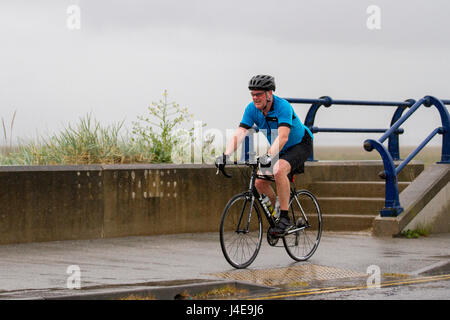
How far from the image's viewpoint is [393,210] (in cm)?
1287

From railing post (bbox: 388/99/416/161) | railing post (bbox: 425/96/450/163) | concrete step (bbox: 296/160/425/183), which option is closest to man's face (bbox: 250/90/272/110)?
concrete step (bbox: 296/160/425/183)

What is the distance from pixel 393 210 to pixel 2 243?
539 cm

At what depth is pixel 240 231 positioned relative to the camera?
941 centimetres

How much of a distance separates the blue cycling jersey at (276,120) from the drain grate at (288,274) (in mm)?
1333

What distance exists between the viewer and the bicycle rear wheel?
10.3 meters

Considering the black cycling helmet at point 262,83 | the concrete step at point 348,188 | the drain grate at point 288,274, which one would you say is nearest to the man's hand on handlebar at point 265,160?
the black cycling helmet at point 262,83

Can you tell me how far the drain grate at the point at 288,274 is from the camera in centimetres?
870

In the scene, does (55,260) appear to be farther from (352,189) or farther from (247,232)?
(352,189)

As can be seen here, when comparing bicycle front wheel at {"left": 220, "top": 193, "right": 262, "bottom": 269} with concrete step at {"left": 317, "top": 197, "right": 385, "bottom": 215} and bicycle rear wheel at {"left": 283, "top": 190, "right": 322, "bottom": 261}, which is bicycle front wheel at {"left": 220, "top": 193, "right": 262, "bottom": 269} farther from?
concrete step at {"left": 317, "top": 197, "right": 385, "bottom": 215}

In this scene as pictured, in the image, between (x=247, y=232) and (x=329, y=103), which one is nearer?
(x=247, y=232)

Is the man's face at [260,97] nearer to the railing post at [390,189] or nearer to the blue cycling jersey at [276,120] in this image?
the blue cycling jersey at [276,120]

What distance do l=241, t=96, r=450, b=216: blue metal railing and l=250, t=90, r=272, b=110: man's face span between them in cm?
340
